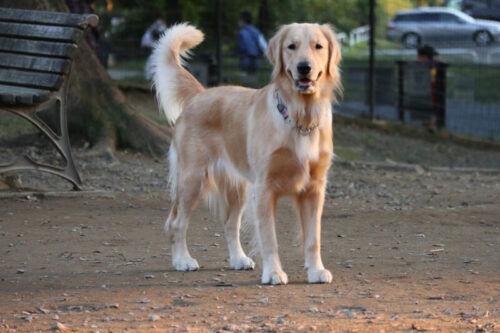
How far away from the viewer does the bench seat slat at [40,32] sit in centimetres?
716

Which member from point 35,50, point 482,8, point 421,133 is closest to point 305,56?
point 35,50

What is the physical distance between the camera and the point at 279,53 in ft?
16.5

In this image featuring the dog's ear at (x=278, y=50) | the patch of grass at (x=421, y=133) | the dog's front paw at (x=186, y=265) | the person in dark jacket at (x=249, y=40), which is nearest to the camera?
the dog's ear at (x=278, y=50)

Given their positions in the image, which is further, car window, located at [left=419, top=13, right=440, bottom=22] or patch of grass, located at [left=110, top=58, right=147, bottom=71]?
car window, located at [left=419, top=13, right=440, bottom=22]

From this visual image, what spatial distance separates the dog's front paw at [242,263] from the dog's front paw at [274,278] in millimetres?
559

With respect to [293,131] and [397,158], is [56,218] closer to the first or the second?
[293,131]

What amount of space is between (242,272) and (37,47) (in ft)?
11.1

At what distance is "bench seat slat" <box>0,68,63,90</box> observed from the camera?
7121 mm

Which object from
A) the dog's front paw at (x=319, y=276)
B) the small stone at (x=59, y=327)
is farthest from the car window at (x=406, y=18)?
the small stone at (x=59, y=327)

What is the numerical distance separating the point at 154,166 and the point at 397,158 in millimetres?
4206

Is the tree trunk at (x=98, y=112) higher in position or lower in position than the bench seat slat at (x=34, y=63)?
lower

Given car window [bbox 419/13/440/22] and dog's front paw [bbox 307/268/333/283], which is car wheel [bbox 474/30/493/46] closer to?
car window [bbox 419/13/440/22]

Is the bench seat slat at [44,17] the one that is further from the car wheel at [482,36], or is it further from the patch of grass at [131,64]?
the car wheel at [482,36]

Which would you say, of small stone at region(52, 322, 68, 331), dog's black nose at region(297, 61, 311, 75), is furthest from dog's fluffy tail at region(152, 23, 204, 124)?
small stone at region(52, 322, 68, 331)
